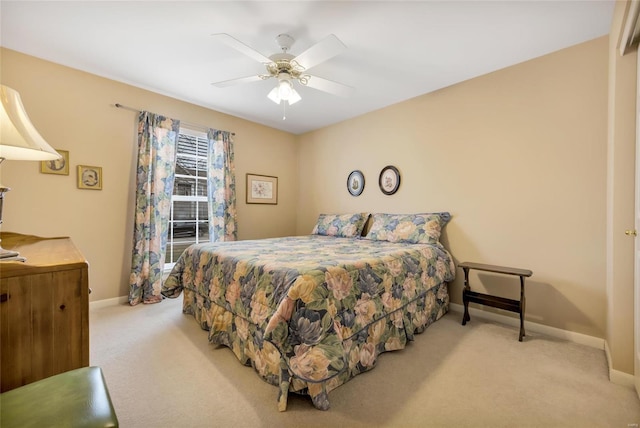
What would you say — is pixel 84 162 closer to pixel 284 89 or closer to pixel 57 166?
pixel 57 166

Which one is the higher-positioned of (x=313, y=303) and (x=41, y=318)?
(x=41, y=318)

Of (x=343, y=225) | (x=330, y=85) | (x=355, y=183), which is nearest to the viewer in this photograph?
(x=330, y=85)

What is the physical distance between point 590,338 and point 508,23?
2631mm

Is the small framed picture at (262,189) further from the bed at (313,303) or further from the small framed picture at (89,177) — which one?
the small framed picture at (89,177)

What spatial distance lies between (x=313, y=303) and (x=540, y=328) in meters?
2.35

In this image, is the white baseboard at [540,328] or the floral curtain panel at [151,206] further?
the floral curtain panel at [151,206]

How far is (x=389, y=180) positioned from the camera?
3639 millimetres

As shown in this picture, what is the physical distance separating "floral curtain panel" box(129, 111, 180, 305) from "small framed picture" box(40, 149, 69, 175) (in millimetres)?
616

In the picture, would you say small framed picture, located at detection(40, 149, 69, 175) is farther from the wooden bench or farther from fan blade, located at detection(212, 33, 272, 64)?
the wooden bench

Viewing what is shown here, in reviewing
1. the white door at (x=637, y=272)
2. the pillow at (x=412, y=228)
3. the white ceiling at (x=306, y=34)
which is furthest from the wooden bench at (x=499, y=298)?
the white ceiling at (x=306, y=34)

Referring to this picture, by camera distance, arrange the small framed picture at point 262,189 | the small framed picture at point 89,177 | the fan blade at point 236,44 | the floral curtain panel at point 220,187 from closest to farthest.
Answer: the fan blade at point 236,44 → the small framed picture at point 89,177 → the floral curtain panel at point 220,187 → the small framed picture at point 262,189

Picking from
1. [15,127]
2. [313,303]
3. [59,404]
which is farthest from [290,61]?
[59,404]

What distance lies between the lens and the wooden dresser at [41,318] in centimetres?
88

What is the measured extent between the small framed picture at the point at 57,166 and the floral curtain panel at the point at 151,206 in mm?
616
